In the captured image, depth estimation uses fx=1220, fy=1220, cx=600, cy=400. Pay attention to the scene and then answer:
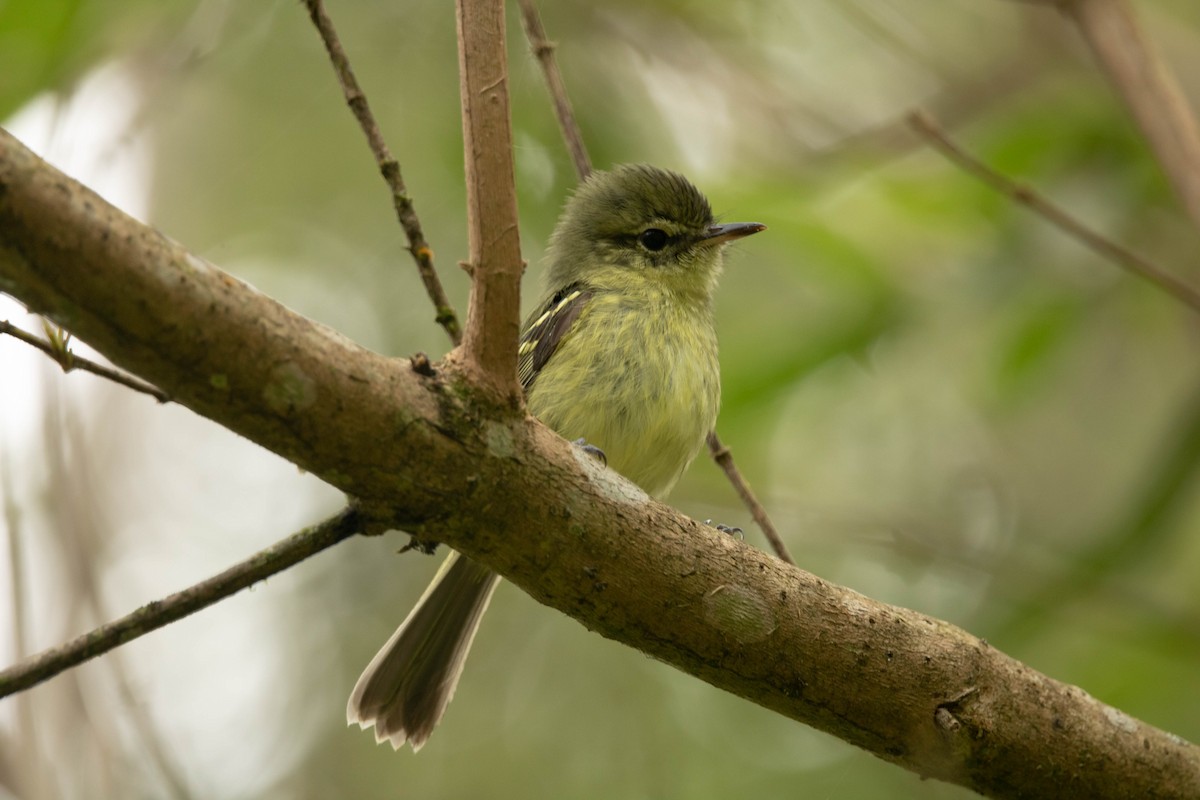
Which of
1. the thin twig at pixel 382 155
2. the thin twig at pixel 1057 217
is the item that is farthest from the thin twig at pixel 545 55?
the thin twig at pixel 382 155

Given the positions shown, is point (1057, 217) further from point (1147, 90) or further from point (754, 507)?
point (754, 507)

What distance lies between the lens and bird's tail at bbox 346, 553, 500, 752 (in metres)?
3.40

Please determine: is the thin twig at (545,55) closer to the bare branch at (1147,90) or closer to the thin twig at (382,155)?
the thin twig at (382,155)

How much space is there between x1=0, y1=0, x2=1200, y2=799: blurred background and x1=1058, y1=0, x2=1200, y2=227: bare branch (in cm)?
76

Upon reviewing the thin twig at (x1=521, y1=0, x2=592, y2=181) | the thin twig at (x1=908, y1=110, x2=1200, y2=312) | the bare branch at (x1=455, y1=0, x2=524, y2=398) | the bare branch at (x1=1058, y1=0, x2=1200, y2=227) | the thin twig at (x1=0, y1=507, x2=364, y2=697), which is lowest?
the thin twig at (x1=0, y1=507, x2=364, y2=697)

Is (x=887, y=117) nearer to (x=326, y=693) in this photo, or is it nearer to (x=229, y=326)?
(x=326, y=693)

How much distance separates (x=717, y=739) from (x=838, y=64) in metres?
3.76

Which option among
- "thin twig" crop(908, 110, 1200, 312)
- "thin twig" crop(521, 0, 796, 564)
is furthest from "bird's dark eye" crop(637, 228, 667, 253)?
"thin twig" crop(908, 110, 1200, 312)

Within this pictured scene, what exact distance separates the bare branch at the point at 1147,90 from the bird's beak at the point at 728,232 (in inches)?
46.1

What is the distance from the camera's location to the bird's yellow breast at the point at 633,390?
3.54m

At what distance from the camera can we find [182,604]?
1925 millimetres

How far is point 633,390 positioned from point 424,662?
3.25 ft

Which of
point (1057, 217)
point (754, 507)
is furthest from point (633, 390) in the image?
point (1057, 217)

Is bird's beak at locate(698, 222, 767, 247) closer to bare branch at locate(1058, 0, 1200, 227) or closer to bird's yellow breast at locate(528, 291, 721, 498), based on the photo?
bird's yellow breast at locate(528, 291, 721, 498)
